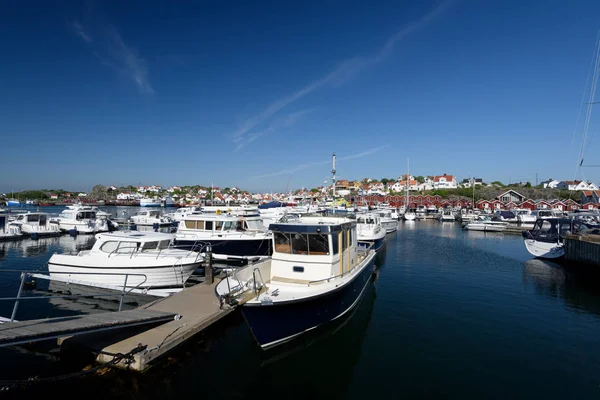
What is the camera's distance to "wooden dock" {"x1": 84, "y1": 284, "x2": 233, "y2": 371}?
28.2 ft

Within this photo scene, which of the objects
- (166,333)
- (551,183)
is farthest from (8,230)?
(551,183)

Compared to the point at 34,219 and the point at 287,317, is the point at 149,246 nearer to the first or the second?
the point at 287,317

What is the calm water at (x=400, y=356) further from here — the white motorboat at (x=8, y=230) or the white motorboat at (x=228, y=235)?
the white motorboat at (x=8, y=230)

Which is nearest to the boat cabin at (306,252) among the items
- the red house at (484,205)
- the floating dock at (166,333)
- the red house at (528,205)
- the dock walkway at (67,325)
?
the floating dock at (166,333)

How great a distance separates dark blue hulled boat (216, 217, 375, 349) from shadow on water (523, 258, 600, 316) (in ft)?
40.2

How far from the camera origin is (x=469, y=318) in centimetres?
1371

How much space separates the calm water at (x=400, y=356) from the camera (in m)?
8.39

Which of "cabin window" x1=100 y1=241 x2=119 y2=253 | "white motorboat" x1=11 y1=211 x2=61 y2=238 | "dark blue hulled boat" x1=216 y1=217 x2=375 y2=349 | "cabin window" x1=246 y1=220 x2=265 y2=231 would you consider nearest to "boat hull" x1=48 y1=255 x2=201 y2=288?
"cabin window" x1=100 y1=241 x2=119 y2=253

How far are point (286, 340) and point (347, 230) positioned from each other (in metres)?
4.78

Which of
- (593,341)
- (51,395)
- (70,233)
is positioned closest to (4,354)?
(51,395)

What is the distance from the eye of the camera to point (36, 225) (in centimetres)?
3862

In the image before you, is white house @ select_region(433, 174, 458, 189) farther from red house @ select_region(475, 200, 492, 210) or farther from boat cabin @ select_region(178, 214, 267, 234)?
boat cabin @ select_region(178, 214, 267, 234)

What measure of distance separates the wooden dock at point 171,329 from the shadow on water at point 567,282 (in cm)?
1701

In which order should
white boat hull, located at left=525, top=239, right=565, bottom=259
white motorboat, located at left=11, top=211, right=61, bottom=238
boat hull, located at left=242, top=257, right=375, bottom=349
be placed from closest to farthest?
boat hull, located at left=242, top=257, right=375, bottom=349, white boat hull, located at left=525, top=239, right=565, bottom=259, white motorboat, located at left=11, top=211, right=61, bottom=238
